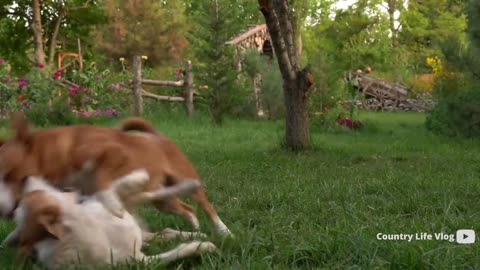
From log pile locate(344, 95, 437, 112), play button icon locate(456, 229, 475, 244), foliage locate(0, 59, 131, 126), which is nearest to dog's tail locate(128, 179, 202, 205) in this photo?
play button icon locate(456, 229, 475, 244)

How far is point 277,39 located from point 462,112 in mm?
3670

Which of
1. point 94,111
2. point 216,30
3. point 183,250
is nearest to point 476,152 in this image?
point 183,250

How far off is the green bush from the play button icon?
6.51 m

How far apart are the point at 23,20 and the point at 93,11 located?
342 cm

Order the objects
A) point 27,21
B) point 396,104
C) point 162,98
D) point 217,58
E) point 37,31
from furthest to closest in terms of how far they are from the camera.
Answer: point 27,21
point 37,31
point 396,104
point 162,98
point 217,58

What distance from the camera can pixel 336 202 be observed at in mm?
4625

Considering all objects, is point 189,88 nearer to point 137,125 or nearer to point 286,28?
point 286,28

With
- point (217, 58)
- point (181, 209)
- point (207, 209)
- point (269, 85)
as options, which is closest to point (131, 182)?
point (207, 209)

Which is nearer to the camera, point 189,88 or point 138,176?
point 138,176

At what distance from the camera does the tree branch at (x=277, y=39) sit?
7.68 m

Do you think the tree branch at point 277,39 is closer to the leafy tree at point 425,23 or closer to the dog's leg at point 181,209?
the dog's leg at point 181,209

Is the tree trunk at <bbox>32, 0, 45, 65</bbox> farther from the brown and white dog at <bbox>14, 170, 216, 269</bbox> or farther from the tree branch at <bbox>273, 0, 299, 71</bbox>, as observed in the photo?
the brown and white dog at <bbox>14, 170, 216, 269</bbox>

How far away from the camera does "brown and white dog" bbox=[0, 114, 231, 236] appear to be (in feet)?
9.60

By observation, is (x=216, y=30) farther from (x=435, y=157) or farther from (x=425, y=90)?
(x=425, y=90)
